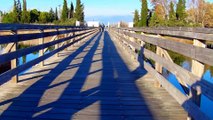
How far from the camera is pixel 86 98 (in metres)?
5.76

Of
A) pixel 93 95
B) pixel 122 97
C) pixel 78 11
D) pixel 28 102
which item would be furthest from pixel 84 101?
pixel 78 11

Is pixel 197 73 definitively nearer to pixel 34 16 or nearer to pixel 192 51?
pixel 192 51

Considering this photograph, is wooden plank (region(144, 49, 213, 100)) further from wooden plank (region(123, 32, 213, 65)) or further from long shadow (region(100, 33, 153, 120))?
long shadow (region(100, 33, 153, 120))

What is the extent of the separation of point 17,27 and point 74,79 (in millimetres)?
1794

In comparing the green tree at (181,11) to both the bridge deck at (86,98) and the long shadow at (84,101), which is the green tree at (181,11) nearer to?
the bridge deck at (86,98)

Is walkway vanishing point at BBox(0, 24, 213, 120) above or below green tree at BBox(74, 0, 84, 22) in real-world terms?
below

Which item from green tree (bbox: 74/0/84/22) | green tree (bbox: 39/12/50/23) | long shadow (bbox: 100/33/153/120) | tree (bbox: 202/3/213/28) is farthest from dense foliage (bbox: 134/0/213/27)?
long shadow (bbox: 100/33/153/120)

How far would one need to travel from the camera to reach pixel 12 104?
5.28 meters

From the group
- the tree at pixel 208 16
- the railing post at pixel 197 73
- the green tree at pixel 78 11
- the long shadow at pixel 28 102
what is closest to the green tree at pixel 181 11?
the tree at pixel 208 16

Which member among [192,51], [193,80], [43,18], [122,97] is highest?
[43,18]

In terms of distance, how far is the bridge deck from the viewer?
4863 mm

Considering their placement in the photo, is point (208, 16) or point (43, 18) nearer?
point (208, 16)

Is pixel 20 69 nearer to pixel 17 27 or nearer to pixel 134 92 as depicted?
pixel 17 27

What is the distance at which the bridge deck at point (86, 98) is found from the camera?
4.86 meters
